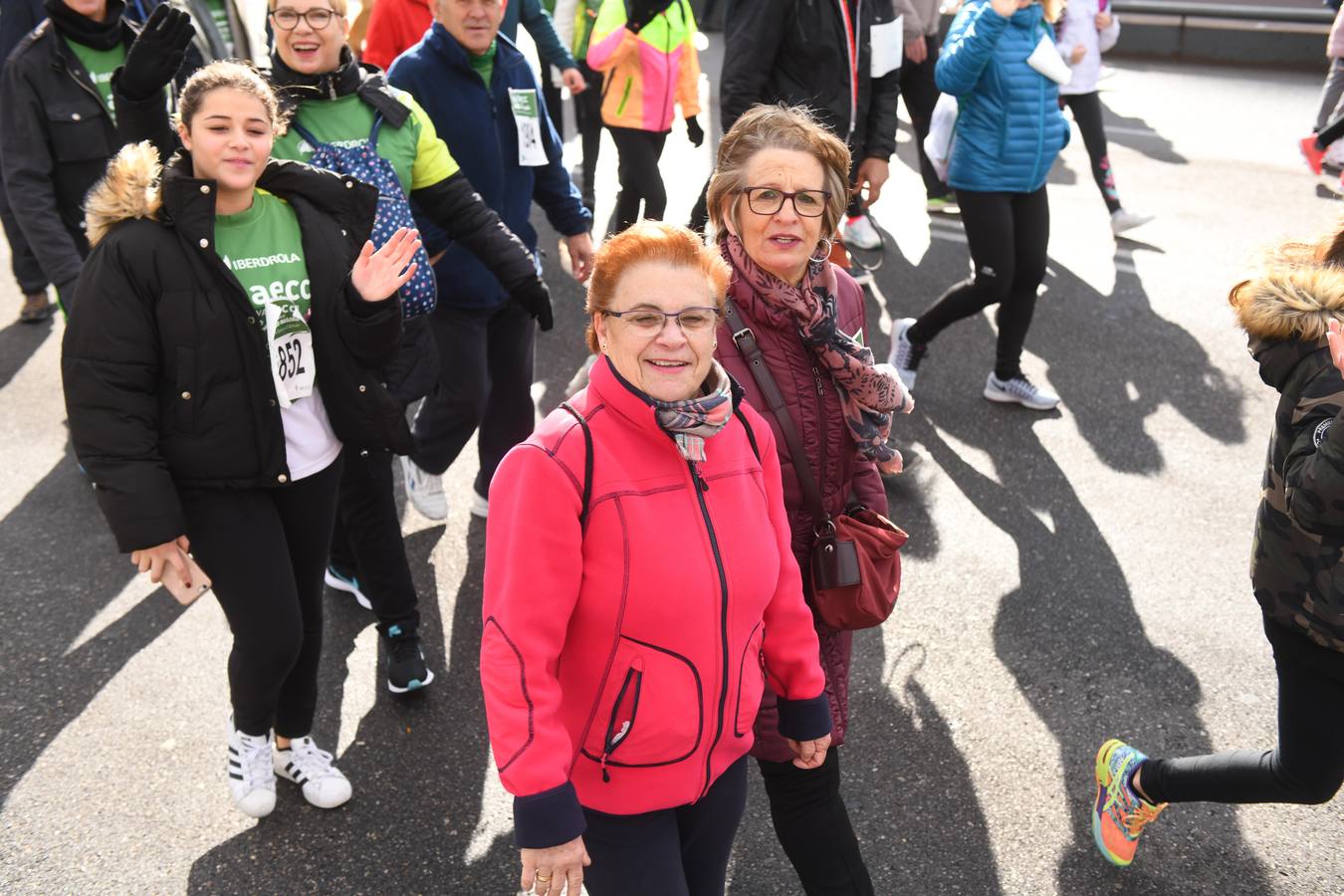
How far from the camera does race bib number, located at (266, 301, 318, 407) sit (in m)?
3.00

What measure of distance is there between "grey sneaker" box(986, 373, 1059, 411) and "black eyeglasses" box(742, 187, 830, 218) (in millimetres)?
3355

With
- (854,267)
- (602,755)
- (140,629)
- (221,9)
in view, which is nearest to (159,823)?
(140,629)

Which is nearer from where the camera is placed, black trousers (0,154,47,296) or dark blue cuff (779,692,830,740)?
dark blue cuff (779,692,830,740)

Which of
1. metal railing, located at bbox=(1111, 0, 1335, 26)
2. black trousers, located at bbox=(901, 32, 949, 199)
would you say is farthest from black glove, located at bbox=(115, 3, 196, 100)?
metal railing, located at bbox=(1111, 0, 1335, 26)

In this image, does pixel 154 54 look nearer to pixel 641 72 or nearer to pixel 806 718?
pixel 806 718

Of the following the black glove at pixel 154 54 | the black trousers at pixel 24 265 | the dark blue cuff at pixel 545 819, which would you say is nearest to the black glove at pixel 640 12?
the black trousers at pixel 24 265

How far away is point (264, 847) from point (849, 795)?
164 centimetres

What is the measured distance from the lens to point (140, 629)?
432 cm

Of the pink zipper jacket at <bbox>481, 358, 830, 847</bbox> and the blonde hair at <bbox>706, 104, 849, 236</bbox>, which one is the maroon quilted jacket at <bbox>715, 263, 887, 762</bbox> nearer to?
the blonde hair at <bbox>706, 104, 849, 236</bbox>

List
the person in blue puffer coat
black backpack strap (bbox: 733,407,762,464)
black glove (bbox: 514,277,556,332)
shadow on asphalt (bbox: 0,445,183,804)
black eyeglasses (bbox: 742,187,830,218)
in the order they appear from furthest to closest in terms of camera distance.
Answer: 1. the person in blue puffer coat
2. black glove (bbox: 514,277,556,332)
3. shadow on asphalt (bbox: 0,445,183,804)
4. black eyeglasses (bbox: 742,187,830,218)
5. black backpack strap (bbox: 733,407,762,464)

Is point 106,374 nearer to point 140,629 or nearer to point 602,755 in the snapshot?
point 602,755

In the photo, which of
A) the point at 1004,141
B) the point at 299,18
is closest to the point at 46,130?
the point at 299,18

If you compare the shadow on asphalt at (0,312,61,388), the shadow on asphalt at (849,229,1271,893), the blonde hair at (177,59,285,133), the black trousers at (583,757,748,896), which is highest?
the blonde hair at (177,59,285,133)

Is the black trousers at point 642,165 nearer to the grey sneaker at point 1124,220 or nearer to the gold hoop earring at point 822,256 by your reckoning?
the grey sneaker at point 1124,220
